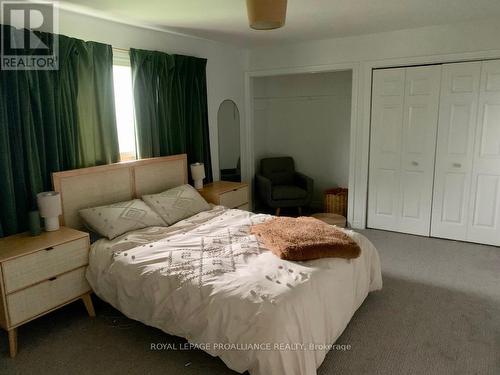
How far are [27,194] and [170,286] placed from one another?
1420mm

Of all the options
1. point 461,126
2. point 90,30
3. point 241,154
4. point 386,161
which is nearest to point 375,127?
point 386,161

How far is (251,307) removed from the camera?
192cm

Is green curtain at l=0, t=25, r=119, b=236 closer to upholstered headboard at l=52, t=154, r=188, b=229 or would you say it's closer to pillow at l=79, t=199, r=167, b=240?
upholstered headboard at l=52, t=154, r=188, b=229

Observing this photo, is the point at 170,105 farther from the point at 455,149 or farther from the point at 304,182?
the point at 455,149

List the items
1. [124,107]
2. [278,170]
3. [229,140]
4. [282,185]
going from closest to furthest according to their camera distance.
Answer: [124,107] < [229,140] < [282,185] < [278,170]

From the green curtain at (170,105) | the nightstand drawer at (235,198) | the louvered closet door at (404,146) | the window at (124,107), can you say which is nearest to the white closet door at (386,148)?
the louvered closet door at (404,146)

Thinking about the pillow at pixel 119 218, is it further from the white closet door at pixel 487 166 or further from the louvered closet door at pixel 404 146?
the white closet door at pixel 487 166

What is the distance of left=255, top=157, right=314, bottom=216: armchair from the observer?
496cm

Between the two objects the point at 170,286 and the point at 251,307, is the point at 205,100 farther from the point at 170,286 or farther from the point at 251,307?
the point at 251,307

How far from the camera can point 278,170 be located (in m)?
5.54

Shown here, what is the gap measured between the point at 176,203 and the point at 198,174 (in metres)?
0.73

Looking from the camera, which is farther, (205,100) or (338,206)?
(338,206)

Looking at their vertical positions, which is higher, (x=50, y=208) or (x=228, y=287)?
(x=50, y=208)

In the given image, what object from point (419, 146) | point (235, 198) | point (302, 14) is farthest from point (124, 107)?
point (419, 146)
